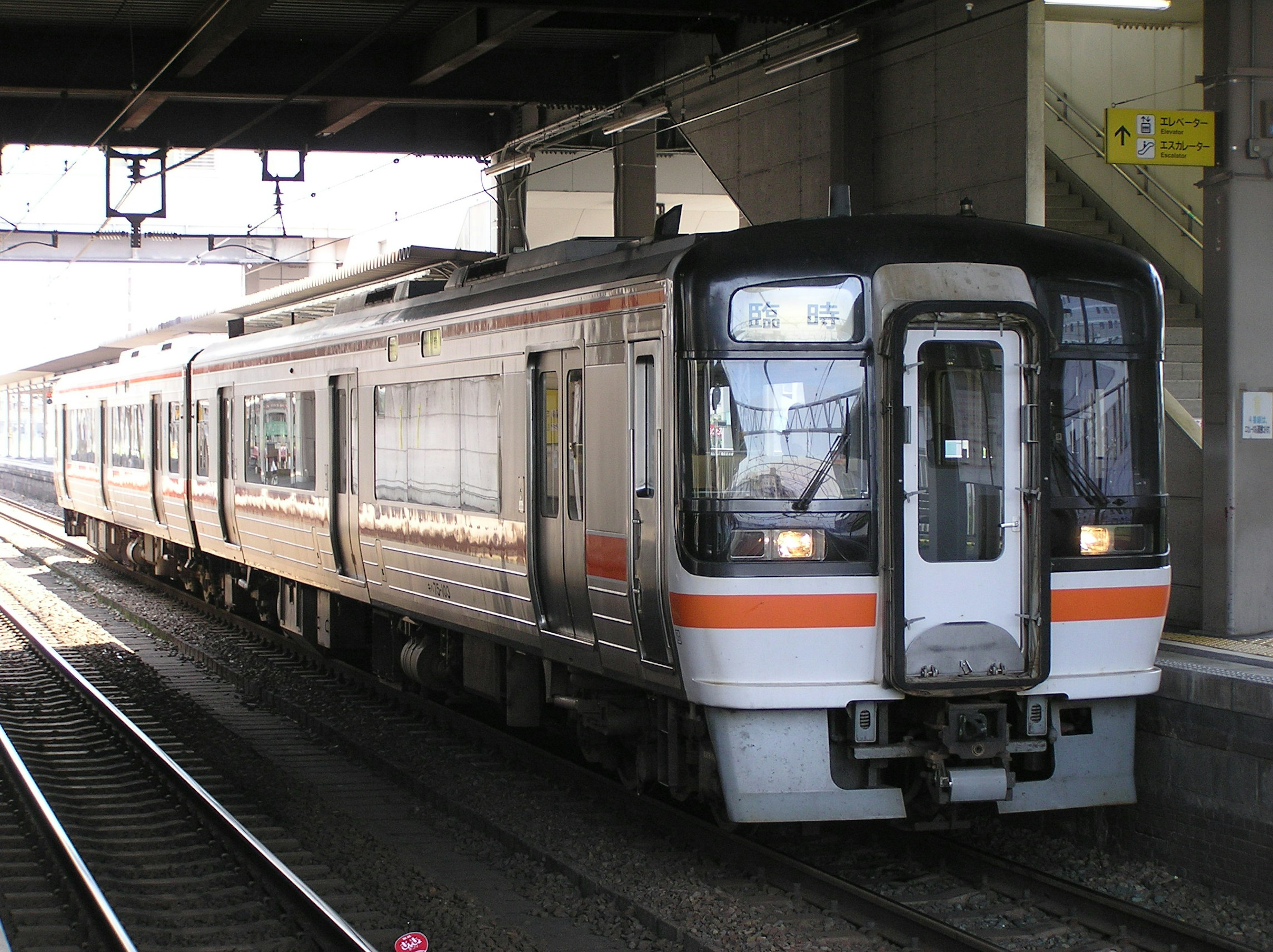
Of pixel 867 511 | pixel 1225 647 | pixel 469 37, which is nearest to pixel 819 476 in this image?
pixel 867 511

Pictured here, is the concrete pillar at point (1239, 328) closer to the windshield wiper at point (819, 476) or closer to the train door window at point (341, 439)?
the windshield wiper at point (819, 476)

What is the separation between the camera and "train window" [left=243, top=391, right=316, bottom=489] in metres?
11.8

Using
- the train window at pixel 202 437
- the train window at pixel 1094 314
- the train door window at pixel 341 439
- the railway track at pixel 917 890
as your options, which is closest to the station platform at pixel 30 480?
the train window at pixel 202 437

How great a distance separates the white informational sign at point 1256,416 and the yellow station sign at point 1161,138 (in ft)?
4.34

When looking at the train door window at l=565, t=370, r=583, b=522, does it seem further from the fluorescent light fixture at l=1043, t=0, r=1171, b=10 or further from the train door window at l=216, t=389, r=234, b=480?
the train door window at l=216, t=389, r=234, b=480

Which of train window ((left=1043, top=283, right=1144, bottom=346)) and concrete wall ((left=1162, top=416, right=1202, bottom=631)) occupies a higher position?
train window ((left=1043, top=283, right=1144, bottom=346))

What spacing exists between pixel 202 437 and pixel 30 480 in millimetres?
30223

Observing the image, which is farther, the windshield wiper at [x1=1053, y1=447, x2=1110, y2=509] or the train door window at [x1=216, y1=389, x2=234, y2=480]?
the train door window at [x1=216, y1=389, x2=234, y2=480]

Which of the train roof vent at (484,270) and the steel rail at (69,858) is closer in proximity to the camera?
the steel rail at (69,858)

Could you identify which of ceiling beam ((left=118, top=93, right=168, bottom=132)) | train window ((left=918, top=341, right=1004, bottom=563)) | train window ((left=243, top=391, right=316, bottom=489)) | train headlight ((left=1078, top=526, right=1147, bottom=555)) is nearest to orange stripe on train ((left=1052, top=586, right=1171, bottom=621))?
train headlight ((left=1078, top=526, right=1147, bottom=555))

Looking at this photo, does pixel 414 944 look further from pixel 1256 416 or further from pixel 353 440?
pixel 353 440

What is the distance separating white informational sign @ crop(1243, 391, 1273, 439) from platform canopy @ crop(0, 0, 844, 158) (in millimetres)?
5317

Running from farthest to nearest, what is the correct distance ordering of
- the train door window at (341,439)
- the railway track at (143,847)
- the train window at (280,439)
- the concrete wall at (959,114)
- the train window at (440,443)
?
the train window at (280,439)
the train door window at (341,439)
the concrete wall at (959,114)
the train window at (440,443)
the railway track at (143,847)

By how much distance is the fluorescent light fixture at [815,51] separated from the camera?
1001 cm
